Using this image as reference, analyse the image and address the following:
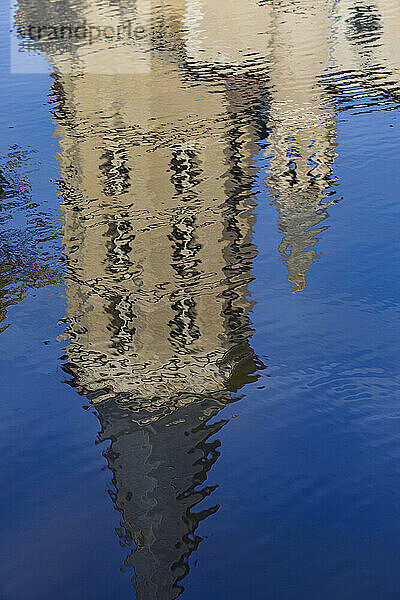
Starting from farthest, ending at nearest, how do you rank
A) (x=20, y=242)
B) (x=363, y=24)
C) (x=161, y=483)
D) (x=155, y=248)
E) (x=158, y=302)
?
(x=363, y=24) → (x=20, y=242) → (x=155, y=248) → (x=158, y=302) → (x=161, y=483)

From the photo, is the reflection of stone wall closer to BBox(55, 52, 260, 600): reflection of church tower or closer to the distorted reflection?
BBox(55, 52, 260, 600): reflection of church tower

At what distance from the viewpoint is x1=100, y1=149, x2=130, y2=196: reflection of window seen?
19.2 metres

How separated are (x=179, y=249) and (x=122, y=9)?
1591 inches

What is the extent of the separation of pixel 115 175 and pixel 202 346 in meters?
9.12

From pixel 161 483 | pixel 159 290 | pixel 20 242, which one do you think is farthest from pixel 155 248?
pixel 161 483

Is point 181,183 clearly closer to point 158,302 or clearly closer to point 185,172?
point 185,172

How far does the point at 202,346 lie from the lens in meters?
12.2

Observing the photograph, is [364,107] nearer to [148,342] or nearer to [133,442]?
[148,342]

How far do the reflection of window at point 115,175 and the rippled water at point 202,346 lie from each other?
0.10m

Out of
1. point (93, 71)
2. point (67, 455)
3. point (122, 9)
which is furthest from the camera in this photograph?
point (122, 9)

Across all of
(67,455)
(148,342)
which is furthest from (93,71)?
(67,455)

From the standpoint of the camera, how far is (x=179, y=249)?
15250 mm

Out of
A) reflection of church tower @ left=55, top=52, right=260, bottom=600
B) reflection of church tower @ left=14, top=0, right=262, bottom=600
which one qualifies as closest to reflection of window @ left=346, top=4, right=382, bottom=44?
reflection of church tower @ left=14, top=0, right=262, bottom=600

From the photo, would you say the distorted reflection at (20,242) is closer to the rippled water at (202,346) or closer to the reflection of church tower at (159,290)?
the rippled water at (202,346)
